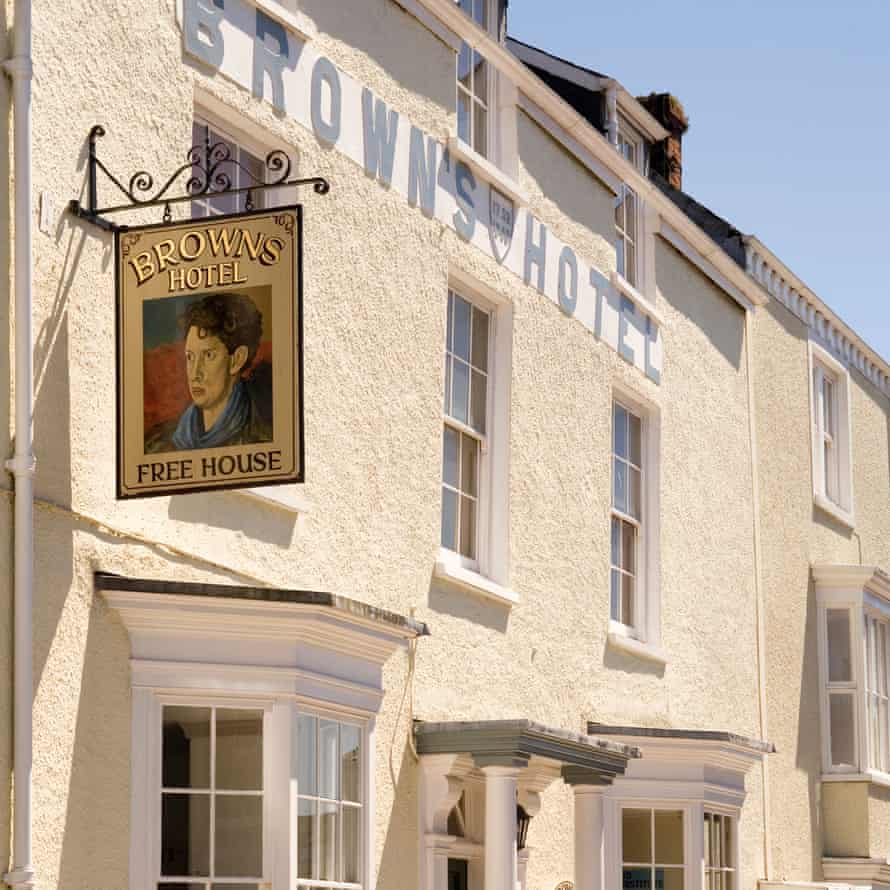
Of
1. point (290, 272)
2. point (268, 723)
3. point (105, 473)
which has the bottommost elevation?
point (268, 723)

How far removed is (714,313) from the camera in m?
18.5

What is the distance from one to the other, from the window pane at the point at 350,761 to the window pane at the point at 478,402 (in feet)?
11.0

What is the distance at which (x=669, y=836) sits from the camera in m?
15.3

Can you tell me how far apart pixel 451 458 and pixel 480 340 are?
1.03m

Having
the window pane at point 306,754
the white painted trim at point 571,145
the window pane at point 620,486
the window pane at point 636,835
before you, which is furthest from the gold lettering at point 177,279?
the window pane at point 636,835

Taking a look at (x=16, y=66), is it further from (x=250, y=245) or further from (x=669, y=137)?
(x=669, y=137)

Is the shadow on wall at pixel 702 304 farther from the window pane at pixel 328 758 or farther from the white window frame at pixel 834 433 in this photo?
the window pane at pixel 328 758

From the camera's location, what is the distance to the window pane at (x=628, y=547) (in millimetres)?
16203

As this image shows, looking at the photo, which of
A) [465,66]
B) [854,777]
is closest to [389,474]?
[465,66]

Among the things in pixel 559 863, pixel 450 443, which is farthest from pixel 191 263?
pixel 559 863

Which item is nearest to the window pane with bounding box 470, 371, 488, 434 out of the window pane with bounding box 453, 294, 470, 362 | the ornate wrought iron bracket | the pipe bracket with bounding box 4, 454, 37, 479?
the window pane with bounding box 453, 294, 470, 362

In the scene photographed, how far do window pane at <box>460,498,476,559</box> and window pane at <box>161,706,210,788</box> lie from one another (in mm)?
3897

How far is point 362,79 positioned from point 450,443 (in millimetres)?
2509

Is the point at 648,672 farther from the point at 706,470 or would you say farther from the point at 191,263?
the point at 191,263
